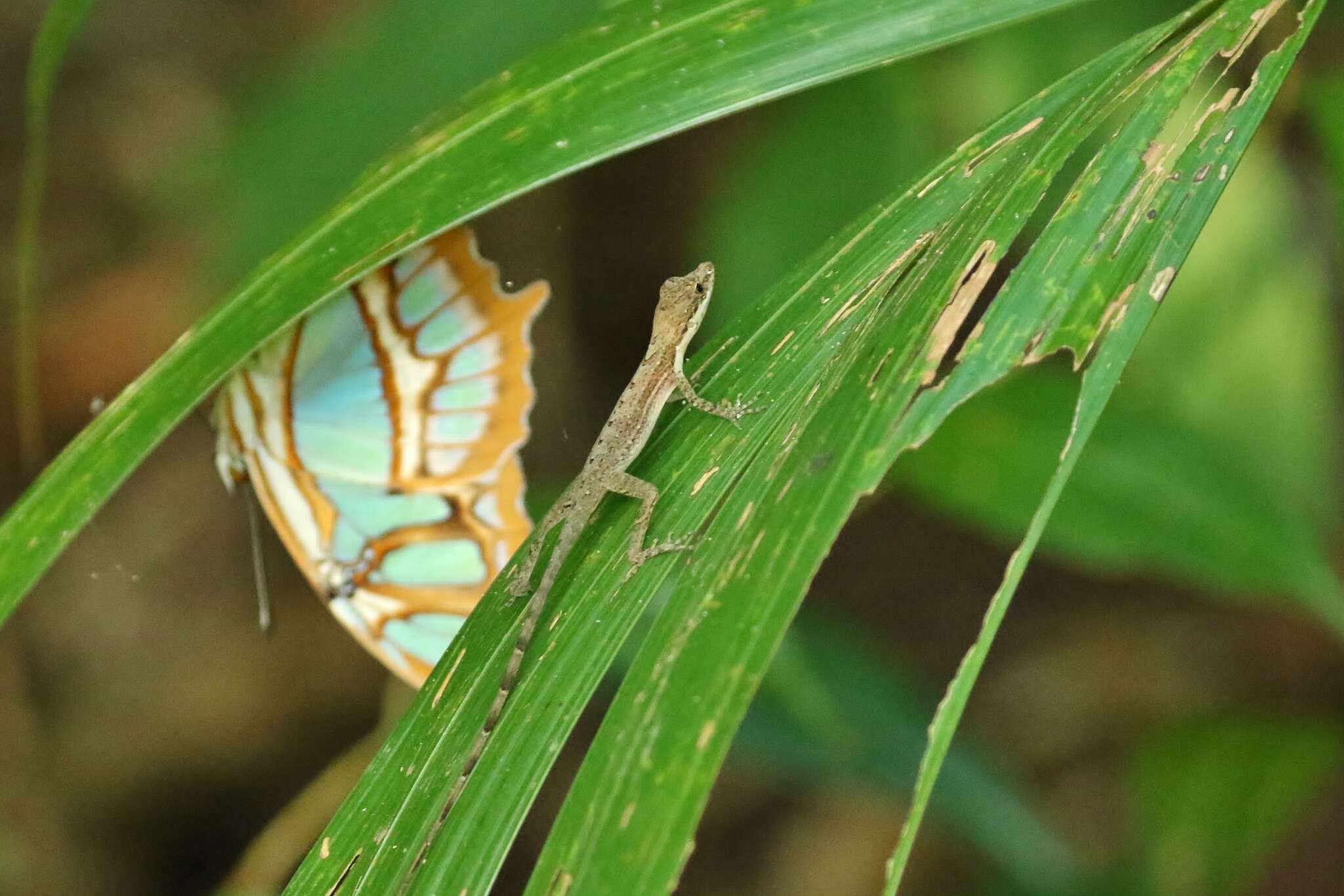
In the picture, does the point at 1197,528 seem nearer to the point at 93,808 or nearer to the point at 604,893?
the point at 604,893

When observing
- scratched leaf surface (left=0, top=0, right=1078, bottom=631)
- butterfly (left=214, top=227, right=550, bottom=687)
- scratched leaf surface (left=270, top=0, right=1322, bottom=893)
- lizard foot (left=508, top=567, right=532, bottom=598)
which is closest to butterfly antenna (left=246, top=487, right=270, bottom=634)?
butterfly (left=214, top=227, right=550, bottom=687)

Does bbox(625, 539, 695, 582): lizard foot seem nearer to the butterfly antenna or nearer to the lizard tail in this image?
the lizard tail

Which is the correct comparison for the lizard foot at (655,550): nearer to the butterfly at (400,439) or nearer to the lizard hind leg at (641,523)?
the lizard hind leg at (641,523)

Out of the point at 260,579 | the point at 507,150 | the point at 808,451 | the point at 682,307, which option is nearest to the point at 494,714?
the point at 808,451

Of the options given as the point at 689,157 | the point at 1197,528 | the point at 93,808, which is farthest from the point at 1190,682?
the point at 93,808

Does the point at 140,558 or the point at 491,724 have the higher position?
the point at 140,558

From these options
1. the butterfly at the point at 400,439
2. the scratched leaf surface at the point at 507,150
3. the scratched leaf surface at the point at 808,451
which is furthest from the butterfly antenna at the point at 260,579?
the scratched leaf surface at the point at 808,451
